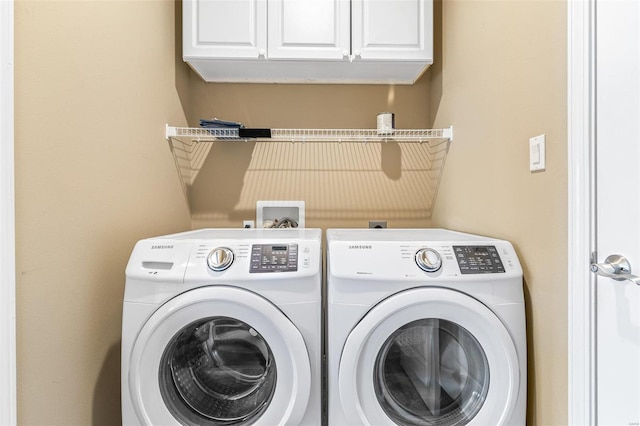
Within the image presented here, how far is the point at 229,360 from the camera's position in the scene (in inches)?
44.2

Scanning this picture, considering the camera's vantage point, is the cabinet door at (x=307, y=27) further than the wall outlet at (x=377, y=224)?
No

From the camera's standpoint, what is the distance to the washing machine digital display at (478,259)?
1.04 metres

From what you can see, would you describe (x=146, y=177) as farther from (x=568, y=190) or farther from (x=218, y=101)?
(x=568, y=190)

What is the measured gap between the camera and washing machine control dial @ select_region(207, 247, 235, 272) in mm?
1024

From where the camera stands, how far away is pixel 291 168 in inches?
76.7

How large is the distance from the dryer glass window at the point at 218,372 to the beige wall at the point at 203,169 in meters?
0.33

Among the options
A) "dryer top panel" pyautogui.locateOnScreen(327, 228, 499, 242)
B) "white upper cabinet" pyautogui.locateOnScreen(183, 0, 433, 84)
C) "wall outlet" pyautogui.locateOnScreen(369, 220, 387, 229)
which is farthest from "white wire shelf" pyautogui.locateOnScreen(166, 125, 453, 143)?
"dryer top panel" pyautogui.locateOnScreen(327, 228, 499, 242)

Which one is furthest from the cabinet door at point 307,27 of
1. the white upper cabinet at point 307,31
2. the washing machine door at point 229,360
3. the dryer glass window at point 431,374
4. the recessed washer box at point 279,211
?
the dryer glass window at point 431,374

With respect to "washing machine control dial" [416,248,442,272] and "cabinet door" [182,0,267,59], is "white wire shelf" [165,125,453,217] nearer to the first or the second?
"cabinet door" [182,0,267,59]

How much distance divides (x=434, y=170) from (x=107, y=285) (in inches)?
68.6
